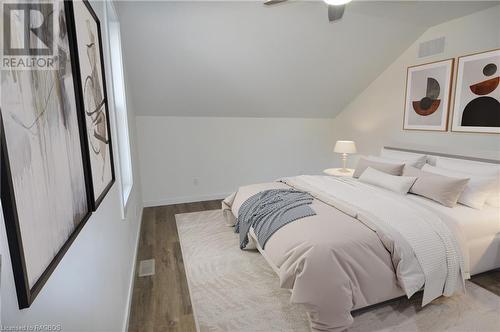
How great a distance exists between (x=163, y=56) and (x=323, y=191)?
2432 mm

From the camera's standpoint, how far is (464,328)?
6.14ft

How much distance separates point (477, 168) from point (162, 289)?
3.24 meters

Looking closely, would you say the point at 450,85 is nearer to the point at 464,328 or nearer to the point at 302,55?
the point at 302,55

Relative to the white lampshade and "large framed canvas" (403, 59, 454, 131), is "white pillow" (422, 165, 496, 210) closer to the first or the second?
"large framed canvas" (403, 59, 454, 131)

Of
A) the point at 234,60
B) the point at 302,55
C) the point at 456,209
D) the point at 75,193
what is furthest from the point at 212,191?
the point at 75,193

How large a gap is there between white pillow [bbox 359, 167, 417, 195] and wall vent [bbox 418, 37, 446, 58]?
166 centimetres

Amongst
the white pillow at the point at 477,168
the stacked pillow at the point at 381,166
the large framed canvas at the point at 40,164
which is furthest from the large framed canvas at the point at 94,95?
the white pillow at the point at 477,168

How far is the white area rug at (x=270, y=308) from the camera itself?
1892 millimetres

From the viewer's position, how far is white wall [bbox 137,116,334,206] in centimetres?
428

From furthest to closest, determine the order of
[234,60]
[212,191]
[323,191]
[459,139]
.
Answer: [212,191]
[234,60]
[459,139]
[323,191]

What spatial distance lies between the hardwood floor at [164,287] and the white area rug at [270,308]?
87 millimetres

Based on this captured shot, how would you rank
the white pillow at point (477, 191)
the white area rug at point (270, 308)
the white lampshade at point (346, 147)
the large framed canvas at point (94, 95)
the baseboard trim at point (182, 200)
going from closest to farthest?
1. the large framed canvas at point (94, 95)
2. the white area rug at point (270, 308)
3. the white pillow at point (477, 191)
4. the white lampshade at point (346, 147)
5. the baseboard trim at point (182, 200)

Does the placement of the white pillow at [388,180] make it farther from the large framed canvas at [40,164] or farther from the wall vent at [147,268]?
the large framed canvas at [40,164]

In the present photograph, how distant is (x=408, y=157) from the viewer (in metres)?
3.44
